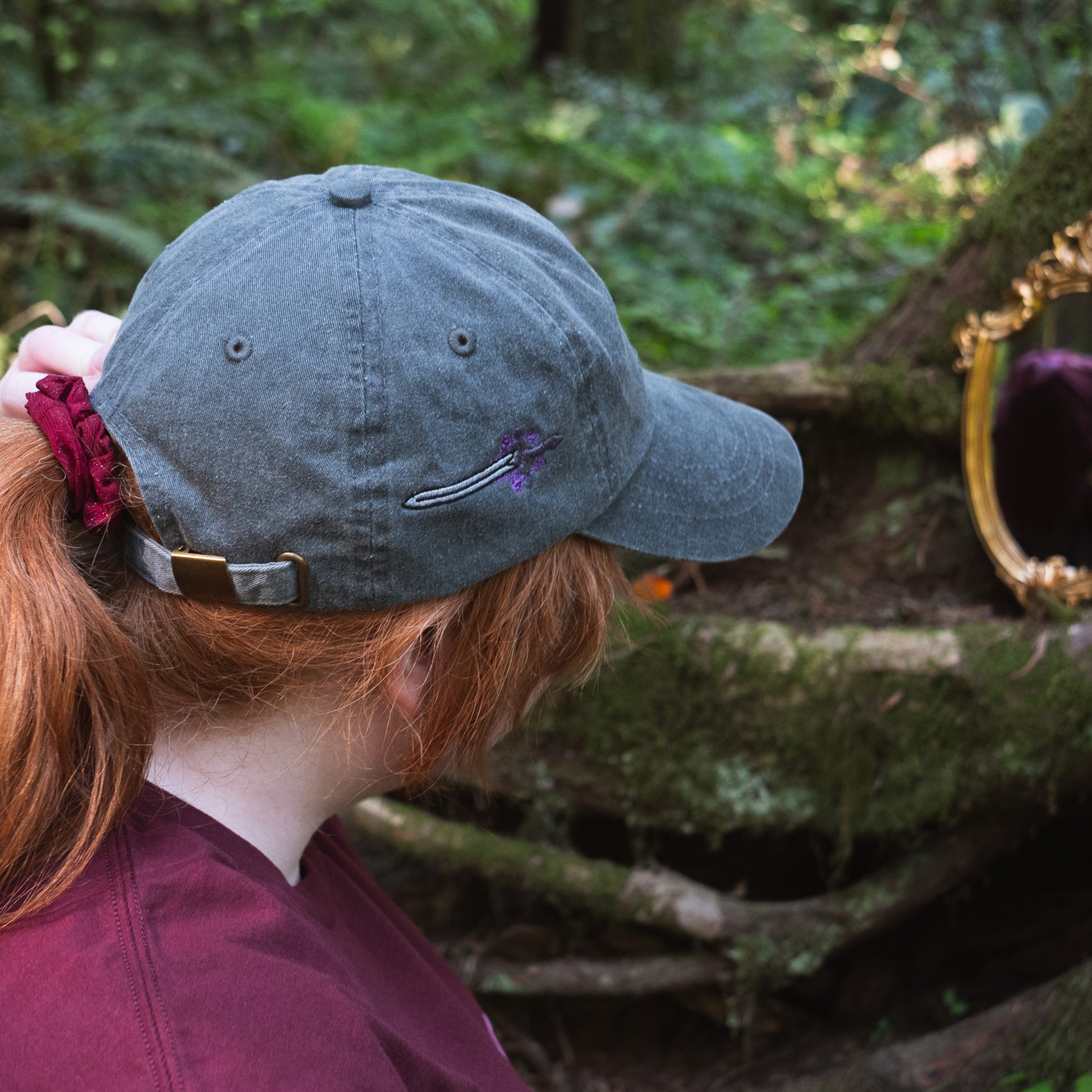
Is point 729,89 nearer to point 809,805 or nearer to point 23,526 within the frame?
point 809,805

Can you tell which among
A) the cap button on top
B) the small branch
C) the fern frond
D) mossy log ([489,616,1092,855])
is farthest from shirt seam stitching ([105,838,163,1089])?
the fern frond

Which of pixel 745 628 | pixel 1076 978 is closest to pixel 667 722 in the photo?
pixel 745 628

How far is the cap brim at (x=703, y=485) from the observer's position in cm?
121

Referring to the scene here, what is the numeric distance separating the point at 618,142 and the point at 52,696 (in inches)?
274

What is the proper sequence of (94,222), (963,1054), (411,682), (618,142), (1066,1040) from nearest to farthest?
(411,682) → (1066,1040) → (963,1054) → (94,222) → (618,142)

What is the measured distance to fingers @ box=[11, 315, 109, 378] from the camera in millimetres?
1174

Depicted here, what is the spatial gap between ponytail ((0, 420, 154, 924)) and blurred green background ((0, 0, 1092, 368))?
3.45 m

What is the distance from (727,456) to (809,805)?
1.47 m

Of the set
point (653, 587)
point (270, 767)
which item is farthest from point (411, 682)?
point (653, 587)

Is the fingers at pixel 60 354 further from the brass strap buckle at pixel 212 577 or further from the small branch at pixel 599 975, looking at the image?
the small branch at pixel 599 975

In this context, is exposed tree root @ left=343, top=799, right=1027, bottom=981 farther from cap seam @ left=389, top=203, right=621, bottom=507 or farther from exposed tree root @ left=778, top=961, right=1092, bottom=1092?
cap seam @ left=389, top=203, right=621, bottom=507

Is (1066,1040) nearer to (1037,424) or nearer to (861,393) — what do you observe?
(1037,424)

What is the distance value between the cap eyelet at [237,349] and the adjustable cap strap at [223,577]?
0.21 m

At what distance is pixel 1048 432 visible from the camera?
2.63 meters
